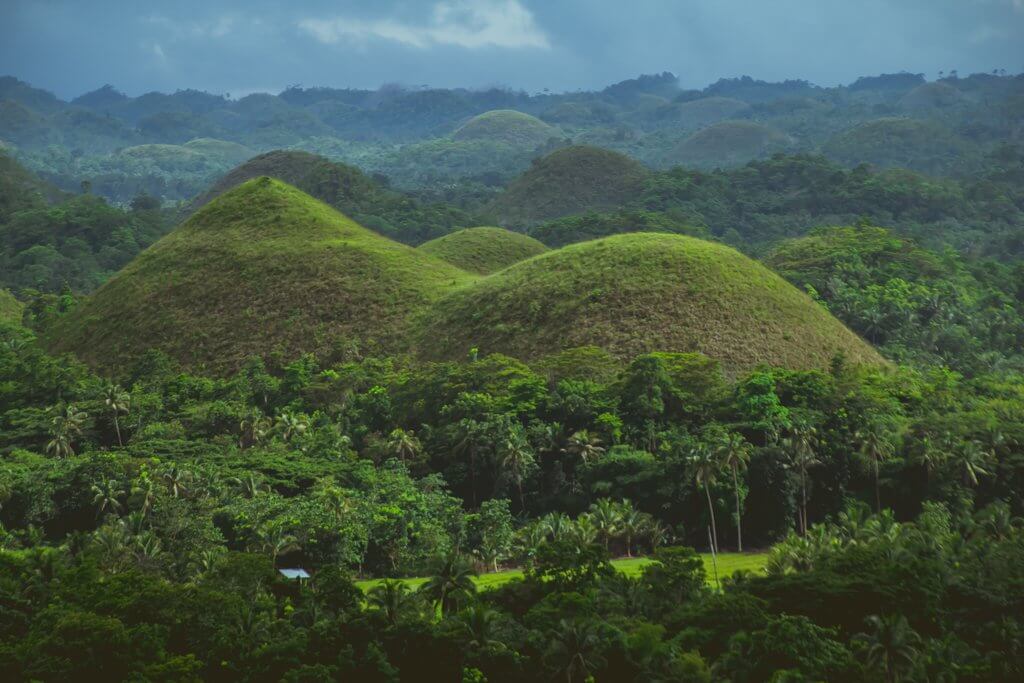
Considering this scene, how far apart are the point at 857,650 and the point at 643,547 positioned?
74.5ft

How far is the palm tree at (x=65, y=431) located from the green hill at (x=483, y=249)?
212 feet

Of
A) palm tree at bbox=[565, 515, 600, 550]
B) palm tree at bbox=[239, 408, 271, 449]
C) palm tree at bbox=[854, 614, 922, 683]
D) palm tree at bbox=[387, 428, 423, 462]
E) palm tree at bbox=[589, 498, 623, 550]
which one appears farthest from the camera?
palm tree at bbox=[239, 408, 271, 449]

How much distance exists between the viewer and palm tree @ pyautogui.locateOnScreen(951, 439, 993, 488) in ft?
204

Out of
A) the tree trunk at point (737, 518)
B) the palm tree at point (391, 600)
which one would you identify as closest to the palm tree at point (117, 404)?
the palm tree at point (391, 600)

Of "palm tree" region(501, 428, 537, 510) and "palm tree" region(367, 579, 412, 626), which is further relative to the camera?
"palm tree" region(501, 428, 537, 510)

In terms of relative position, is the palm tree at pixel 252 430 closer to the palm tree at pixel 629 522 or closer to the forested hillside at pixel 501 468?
the forested hillside at pixel 501 468

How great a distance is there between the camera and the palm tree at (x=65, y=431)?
244 feet

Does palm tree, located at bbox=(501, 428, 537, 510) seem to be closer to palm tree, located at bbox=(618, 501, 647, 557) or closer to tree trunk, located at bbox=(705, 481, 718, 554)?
palm tree, located at bbox=(618, 501, 647, 557)

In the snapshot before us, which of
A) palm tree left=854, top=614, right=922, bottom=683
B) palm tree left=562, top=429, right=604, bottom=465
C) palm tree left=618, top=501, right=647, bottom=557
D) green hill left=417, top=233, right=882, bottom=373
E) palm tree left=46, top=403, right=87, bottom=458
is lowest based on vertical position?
palm tree left=618, top=501, right=647, bottom=557

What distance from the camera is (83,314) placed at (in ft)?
367

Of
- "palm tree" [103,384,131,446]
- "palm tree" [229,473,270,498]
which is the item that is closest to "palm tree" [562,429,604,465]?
"palm tree" [229,473,270,498]

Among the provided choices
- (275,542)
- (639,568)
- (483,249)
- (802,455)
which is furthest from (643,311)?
(483,249)

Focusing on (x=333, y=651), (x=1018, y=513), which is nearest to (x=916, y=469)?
(x=1018, y=513)

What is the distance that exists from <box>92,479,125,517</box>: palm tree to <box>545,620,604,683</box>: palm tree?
29908 mm
